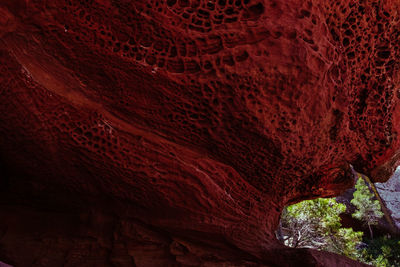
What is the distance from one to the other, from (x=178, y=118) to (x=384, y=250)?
12.4 m

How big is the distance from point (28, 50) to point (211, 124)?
128 centimetres

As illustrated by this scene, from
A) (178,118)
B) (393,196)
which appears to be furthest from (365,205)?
(178,118)

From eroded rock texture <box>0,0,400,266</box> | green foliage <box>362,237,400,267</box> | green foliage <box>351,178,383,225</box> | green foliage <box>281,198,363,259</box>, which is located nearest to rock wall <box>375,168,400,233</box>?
green foliage <box>362,237,400,267</box>

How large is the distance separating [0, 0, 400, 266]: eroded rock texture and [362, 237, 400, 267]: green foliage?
34.6 ft

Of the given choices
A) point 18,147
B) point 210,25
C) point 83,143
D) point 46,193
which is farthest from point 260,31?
point 46,193

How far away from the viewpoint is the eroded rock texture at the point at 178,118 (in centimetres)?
182

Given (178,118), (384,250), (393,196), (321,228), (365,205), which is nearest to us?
(178,118)

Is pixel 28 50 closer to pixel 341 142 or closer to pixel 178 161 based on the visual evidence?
pixel 178 161

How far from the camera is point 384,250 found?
11148 mm

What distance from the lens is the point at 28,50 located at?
186cm

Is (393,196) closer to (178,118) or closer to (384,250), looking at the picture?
(384,250)

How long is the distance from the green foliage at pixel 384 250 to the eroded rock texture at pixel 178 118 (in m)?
10.6

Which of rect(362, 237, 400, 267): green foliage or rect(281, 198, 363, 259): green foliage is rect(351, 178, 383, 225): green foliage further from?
rect(281, 198, 363, 259): green foliage

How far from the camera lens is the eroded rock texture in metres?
1.82
